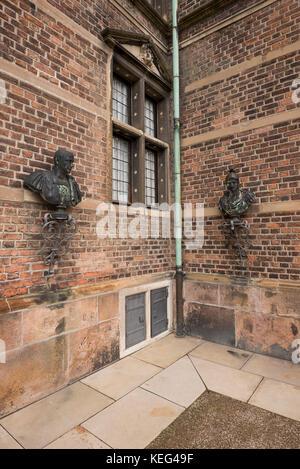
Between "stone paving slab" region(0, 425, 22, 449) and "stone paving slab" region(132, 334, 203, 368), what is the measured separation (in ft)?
6.10

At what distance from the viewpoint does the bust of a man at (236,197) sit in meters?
3.99

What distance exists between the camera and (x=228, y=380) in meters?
3.18

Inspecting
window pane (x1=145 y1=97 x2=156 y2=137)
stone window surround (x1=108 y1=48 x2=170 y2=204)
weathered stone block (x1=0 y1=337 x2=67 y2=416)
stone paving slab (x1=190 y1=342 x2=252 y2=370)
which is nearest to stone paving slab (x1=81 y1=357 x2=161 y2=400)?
weathered stone block (x1=0 y1=337 x2=67 y2=416)

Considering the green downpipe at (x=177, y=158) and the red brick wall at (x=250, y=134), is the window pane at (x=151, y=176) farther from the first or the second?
the red brick wall at (x=250, y=134)

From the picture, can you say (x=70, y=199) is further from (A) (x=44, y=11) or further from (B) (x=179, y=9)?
(B) (x=179, y=9)

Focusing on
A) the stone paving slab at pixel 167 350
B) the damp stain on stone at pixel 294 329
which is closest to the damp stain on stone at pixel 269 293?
the damp stain on stone at pixel 294 329

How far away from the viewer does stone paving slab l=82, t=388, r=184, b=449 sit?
2207 millimetres

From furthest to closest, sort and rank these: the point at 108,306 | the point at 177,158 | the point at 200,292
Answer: the point at 177,158 < the point at 200,292 < the point at 108,306

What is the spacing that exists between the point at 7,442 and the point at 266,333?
343cm

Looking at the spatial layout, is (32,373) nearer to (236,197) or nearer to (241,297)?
(241,297)

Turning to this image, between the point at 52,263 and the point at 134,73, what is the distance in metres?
3.42

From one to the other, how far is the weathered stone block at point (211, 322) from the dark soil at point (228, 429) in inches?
63.5

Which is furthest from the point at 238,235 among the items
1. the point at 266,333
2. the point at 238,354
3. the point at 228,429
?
the point at 228,429

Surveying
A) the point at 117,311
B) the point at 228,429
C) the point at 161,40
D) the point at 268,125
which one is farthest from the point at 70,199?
the point at 161,40
